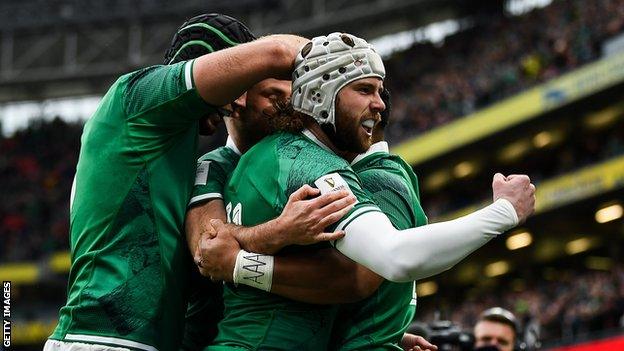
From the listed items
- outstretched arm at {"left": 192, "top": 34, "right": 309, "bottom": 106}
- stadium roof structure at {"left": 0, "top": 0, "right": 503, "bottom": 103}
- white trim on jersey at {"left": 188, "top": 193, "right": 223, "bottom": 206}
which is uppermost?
stadium roof structure at {"left": 0, "top": 0, "right": 503, "bottom": 103}

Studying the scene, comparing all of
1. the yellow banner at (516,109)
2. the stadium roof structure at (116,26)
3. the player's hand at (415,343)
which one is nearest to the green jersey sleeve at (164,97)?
the player's hand at (415,343)

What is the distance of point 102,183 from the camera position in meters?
4.41

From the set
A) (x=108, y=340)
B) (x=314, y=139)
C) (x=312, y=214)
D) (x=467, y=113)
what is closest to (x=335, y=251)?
(x=312, y=214)

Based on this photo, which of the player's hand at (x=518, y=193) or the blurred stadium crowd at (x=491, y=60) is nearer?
the player's hand at (x=518, y=193)

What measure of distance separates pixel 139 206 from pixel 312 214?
0.81 metres

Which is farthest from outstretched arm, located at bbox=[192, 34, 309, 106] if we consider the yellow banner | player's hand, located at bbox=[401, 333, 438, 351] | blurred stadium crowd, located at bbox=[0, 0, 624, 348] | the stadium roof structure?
the stadium roof structure

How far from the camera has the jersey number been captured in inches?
167

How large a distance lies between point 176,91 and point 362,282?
0.98 meters

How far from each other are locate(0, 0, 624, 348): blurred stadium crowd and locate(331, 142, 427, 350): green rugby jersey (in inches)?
639

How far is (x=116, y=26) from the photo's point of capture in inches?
1554

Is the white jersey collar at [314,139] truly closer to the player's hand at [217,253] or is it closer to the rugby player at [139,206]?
the rugby player at [139,206]

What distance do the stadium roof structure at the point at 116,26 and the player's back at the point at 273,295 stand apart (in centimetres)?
3149

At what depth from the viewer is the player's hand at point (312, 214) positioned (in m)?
3.91

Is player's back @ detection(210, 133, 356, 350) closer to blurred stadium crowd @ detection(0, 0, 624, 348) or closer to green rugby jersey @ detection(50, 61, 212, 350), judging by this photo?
green rugby jersey @ detection(50, 61, 212, 350)
